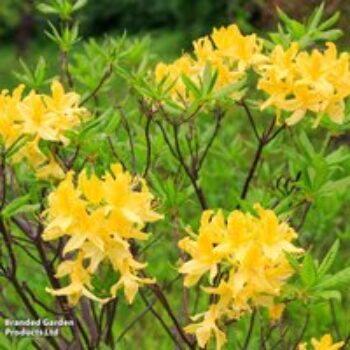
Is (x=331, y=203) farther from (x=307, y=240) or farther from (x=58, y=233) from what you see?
(x=58, y=233)

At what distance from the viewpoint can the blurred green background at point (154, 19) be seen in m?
7.11

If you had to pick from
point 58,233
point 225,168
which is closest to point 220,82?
point 58,233

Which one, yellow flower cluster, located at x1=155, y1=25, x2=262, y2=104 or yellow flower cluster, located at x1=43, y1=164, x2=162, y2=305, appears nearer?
yellow flower cluster, located at x1=43, y1=164, x2=162, y2=305

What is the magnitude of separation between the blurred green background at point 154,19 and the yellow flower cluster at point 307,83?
3289 millimetres

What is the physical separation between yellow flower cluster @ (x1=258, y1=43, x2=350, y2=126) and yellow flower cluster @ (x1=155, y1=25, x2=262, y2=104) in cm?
12

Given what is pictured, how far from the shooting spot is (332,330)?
3432 millimetres

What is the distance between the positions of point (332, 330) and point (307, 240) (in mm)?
340

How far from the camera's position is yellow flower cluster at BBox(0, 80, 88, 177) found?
181cm

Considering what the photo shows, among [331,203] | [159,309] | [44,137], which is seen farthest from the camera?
[159,309]

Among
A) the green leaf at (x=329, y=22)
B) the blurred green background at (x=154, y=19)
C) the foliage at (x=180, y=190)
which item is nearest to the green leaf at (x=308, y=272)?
the foliage at (x=180, y=190)

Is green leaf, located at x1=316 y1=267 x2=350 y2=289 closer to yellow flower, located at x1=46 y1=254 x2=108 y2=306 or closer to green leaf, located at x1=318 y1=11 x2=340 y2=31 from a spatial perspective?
yellow flower, located at x1=46 y1=254 x2=108 y2=306

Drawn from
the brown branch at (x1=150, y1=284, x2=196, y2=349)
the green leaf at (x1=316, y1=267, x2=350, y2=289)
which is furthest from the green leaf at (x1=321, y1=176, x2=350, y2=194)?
the brown branch at (x1=150, y1=284, x2=196, y2=349)

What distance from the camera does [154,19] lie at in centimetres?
1591

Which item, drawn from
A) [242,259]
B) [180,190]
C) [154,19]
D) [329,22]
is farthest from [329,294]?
[154,19]
